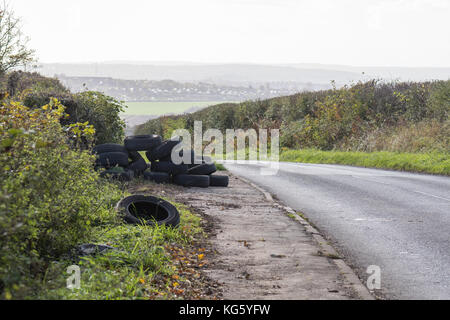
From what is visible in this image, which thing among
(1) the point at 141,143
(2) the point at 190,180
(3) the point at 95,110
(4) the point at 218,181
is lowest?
(4) the point at 218,181

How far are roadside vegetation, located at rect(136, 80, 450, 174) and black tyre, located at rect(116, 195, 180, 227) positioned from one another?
548 inches

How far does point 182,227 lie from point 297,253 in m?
2.08

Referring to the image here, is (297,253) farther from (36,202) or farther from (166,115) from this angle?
(166,115)

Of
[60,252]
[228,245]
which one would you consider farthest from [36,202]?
[228,245]

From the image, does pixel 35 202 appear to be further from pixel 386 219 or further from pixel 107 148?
pixel 107 148

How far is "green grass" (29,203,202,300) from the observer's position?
5.09 meters

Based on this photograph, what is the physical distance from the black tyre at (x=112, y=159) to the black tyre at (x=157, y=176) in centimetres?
96

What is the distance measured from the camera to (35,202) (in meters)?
5.57

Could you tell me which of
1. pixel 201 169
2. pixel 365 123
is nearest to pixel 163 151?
pixel 201 169

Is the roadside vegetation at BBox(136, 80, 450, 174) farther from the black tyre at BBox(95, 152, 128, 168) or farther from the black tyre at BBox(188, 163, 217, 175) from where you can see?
the black tyre at BBox(95, 152, 128, 168)

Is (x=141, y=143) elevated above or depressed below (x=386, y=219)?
above

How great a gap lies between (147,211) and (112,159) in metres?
4.70

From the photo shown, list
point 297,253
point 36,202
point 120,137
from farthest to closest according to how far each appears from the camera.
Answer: point 120,137
point 297,253
point 36,202

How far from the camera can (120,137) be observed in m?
18.6
